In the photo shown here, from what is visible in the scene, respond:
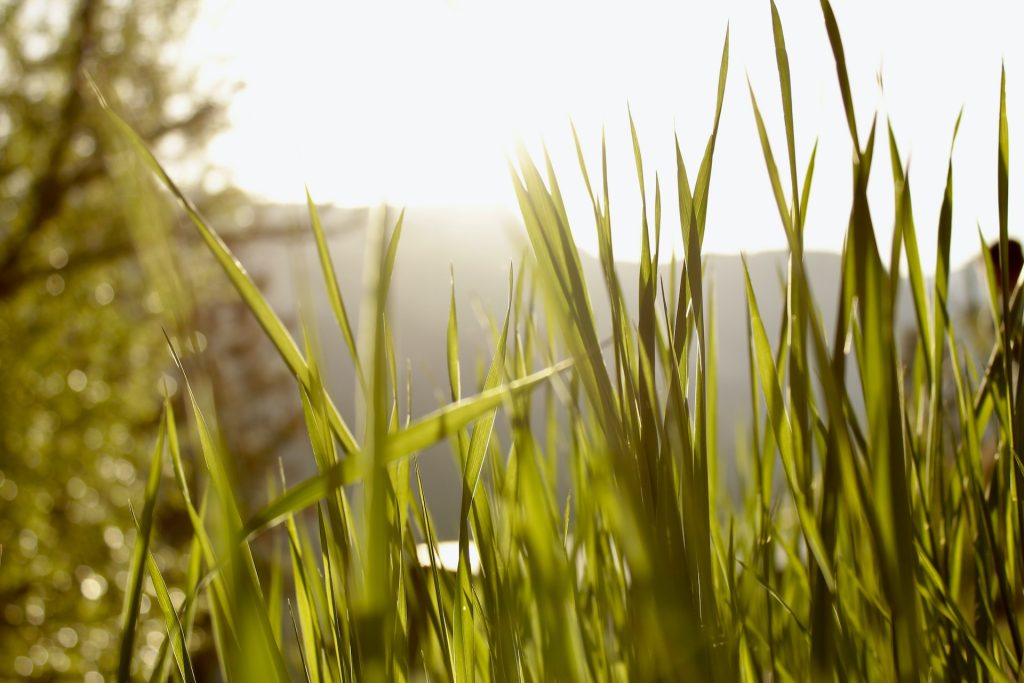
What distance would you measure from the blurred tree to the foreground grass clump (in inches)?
94.8

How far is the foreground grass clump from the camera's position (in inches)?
4.1

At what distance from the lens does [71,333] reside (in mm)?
3102

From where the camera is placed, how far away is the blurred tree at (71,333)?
2.56 meters

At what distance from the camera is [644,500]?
13cm

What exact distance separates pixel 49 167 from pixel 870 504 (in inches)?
123

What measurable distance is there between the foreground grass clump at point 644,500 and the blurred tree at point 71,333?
241 cm

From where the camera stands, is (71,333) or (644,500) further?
(71,333)

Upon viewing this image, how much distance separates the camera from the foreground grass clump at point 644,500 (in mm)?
104

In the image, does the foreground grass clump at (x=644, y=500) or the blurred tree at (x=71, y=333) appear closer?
the foreground grass clump at (x=644, y=500)

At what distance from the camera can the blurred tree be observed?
2557 millimetres

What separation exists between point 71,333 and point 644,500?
3.44 meters

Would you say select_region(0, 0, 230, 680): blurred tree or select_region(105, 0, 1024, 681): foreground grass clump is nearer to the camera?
select_region(105, 0, 1024, 681): foreground grass clump

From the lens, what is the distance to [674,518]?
0.14 metres

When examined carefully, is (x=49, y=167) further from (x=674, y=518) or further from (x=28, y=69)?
(x=674, y=518)
